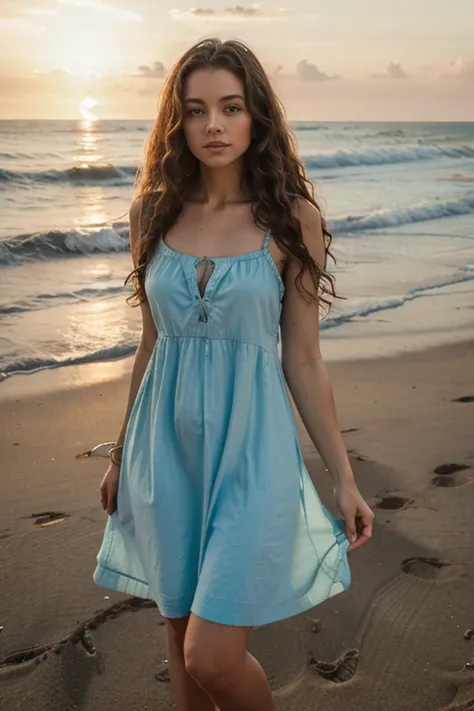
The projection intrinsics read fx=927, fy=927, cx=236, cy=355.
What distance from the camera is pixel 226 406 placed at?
7.44ft

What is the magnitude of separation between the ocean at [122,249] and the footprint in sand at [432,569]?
162 cm

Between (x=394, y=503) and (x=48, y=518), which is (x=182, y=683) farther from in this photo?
(x=394, y=503)

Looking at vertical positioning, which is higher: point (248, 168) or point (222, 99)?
point (222, 99)

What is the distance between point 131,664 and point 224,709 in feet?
2.85

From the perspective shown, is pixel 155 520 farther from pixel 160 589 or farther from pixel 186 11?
pixel 186 11

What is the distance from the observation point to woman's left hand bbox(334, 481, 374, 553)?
7.81 ft

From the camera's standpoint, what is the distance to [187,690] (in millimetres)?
2459

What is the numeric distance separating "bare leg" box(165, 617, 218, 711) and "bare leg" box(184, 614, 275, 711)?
242 millimetres

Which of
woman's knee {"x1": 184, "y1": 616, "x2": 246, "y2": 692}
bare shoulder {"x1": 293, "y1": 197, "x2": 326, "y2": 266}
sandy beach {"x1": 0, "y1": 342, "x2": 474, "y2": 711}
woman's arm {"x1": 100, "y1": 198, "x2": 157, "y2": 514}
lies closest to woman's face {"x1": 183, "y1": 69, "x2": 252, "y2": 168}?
bare shoulder {"x1": 293, "y1": 197, "x2": 326, "y2": 266}

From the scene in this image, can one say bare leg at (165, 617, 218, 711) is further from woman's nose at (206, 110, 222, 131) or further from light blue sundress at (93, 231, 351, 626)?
woman's nose at (206, 110, 222, 131)

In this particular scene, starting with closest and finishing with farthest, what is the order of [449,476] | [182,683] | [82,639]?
[182,683] → [82,639] → [449,476]

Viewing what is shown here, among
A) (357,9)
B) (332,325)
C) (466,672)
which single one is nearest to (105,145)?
(357,9)

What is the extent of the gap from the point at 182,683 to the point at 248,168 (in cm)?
140

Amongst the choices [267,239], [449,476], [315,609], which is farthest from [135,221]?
[449,476]
